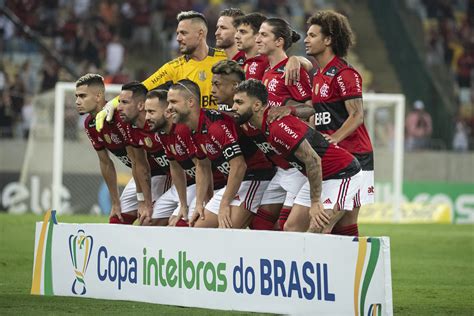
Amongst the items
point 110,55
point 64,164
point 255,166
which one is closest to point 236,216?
point 255,166

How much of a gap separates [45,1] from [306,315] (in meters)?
18.6

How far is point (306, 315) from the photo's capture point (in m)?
7.94

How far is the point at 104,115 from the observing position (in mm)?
10242

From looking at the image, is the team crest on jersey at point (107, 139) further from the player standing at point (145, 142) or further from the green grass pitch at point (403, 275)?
the green grass pitch at point (403, 275)

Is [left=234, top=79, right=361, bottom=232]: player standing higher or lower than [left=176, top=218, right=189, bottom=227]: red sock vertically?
higher

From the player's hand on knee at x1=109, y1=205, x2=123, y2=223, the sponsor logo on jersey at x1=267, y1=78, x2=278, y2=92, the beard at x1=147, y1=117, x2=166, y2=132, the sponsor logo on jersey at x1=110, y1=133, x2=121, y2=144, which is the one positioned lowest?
the player's hand on knee at x1=109, y1=205, x2=123, y2=223

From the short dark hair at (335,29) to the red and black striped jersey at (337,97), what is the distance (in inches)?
3.7

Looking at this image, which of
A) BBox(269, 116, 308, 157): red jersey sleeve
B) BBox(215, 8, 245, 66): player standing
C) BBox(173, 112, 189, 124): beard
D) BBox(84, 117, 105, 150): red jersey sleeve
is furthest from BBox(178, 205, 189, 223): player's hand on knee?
BBox(269, 116, 308, 157): red jersey sleeve

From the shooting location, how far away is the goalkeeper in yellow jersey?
10.6 meters

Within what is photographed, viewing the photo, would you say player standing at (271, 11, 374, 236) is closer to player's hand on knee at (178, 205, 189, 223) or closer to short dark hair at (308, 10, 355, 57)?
short dark hair at (308, 10, 355, 57)

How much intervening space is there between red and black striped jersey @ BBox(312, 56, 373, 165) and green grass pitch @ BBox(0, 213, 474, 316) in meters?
1.42

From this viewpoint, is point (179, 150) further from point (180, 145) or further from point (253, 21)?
point (253, 21)

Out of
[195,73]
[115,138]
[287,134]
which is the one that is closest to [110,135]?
[115,138]

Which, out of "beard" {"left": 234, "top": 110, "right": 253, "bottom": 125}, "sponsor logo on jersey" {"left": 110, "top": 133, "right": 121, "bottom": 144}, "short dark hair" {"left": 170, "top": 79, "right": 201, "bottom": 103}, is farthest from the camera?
"sponsor logo on jersey" {"left": 110, "top": 133, "right": 121, "bottom": 144}
